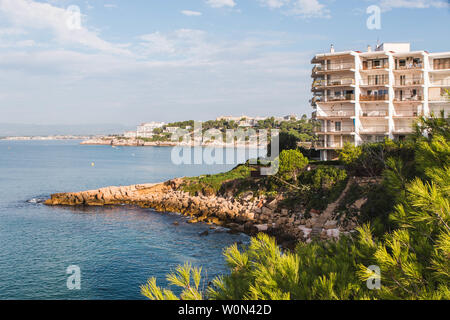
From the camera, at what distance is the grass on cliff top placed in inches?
1625

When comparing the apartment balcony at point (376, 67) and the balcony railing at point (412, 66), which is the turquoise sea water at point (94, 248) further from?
the balcony railing at point (412, 66)

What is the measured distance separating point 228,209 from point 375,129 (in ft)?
66.1

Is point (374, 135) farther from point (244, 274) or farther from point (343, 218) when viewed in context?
point (244, 274)

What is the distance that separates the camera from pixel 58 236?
3094cm

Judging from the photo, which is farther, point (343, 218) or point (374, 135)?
point (374, 135)

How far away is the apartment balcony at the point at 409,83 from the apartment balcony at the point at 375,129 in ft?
15.7

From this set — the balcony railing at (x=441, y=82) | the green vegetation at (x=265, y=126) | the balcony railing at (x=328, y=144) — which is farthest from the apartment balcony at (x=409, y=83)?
the green vegetation at (x=265, y=126)

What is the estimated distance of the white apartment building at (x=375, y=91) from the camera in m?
43.3

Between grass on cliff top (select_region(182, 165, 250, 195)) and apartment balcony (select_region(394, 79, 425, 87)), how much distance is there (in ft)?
61.6

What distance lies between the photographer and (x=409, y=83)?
43.6 meters

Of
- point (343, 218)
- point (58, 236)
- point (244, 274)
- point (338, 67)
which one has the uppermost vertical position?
point (338, 67)

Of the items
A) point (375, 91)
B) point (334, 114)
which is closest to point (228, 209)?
point (334, 114)
